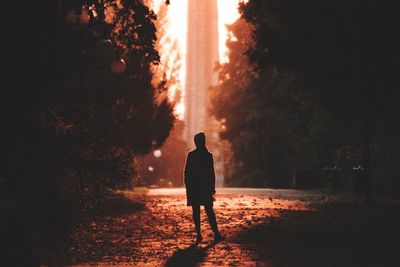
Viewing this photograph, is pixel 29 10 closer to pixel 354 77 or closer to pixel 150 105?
pixel 354 77

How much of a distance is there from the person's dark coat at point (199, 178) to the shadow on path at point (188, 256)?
3.11 ft

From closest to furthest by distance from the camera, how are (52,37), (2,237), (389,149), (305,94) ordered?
(2,237)
(52,37)
(305,94)
(389,149)

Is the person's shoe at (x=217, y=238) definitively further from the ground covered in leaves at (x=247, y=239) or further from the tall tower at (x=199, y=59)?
the tall tower at (x=199, y=59)

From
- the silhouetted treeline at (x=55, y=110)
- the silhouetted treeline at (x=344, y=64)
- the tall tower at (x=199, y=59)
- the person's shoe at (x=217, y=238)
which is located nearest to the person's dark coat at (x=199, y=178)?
the person's shoe at (x=217, y=238)

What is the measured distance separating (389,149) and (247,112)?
23.6m

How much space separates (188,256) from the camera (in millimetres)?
10133

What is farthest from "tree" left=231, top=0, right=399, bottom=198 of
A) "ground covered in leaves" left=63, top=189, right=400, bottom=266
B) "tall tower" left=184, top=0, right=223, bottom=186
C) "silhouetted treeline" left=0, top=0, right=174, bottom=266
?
"tall tower" left=184, top=0, right=223, bottom=186

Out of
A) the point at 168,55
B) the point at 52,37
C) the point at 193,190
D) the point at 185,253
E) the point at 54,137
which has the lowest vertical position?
the point at 185,253

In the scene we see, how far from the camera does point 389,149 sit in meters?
26.9

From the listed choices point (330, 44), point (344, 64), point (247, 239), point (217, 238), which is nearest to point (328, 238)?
point (247, 239)

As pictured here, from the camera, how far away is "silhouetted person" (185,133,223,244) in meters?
12.2

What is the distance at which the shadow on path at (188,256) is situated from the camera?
30.7 feet

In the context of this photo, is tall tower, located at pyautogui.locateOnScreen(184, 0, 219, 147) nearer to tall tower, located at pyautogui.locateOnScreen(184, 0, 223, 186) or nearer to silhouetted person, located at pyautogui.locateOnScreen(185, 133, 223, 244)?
tall tower, located at pyautogui.locateOnScreen(184, 0, 223, 186)

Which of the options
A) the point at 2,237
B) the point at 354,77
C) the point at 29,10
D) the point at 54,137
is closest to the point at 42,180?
the point at 54,137
